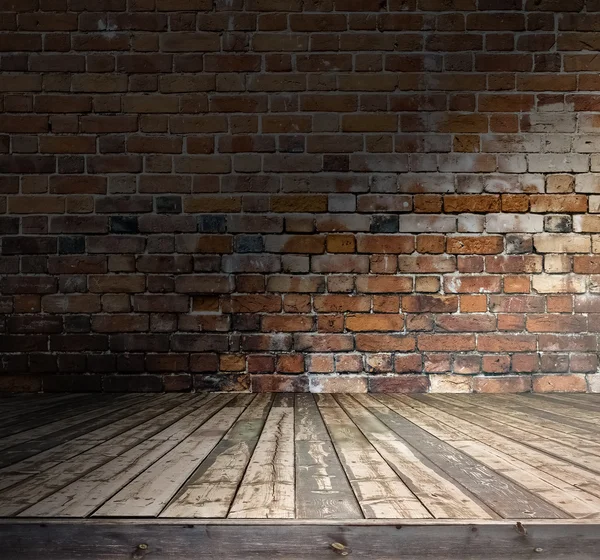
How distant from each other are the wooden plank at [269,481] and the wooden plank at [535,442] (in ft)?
2.35

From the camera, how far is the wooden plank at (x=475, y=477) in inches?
39.1

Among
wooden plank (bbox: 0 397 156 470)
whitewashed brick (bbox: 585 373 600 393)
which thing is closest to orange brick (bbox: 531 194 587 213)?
whitewashed brick (bbox: 585 373 600 393)

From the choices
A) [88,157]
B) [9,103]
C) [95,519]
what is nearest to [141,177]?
[88,157]

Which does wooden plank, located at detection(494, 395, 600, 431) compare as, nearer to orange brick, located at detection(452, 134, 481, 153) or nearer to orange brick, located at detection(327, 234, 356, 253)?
orange brick, located at detection(327, 234, 356, 253)

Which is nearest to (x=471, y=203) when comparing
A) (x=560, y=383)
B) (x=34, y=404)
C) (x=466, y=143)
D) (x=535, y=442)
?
(x=466, y=143)

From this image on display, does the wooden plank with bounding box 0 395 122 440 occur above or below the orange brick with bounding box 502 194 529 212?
below

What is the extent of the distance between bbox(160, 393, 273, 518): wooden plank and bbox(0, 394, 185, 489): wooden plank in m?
0.39

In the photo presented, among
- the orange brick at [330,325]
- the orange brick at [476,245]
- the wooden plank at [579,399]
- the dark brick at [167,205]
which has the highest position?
the dark brick at [167,205]

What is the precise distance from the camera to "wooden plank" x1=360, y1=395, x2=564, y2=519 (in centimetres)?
99

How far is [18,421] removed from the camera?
78.7 inches

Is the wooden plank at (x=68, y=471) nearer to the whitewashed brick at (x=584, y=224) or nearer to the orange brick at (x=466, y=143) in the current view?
the orange brick at (x=466, y=143)

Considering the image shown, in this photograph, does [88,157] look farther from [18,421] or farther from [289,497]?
[289,497]

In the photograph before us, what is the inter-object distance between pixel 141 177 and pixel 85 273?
636mm

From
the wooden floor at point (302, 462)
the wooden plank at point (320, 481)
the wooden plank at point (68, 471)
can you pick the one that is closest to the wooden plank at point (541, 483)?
the wooden floor at point (302, 462)
